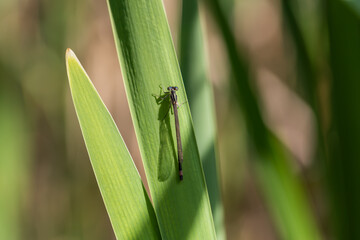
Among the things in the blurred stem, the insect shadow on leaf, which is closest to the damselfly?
the insect shadow on leaf

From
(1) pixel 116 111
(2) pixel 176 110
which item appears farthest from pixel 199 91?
(1) pixel 116 111

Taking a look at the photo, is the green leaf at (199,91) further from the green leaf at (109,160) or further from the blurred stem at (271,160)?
the green leaf at (109,160)

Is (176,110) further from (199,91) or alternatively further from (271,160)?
(271,160)

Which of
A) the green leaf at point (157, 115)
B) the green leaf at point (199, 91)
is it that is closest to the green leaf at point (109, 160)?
the green leaf at point (157, 115)

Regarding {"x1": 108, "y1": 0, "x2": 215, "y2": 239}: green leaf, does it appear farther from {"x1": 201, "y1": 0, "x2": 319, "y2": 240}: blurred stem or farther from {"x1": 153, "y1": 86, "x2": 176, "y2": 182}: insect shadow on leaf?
{"x1": 201, "y1": 0, "x2": 319, "y2": 240}: blurred stem

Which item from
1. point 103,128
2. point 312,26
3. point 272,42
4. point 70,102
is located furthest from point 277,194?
point 272,42

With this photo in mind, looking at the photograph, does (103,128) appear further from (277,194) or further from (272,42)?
(272,42)
